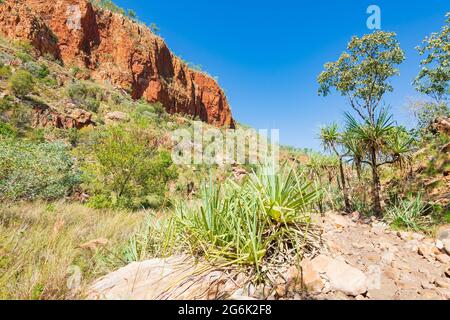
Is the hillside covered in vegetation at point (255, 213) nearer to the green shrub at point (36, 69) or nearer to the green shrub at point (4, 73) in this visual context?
the green shrub at point (4, 73)

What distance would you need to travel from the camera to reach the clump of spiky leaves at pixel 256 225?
3.04 m

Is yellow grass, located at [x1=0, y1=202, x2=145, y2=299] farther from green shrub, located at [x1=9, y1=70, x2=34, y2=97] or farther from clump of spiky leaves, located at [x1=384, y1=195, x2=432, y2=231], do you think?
green shrub, located at [x1=9, y1=70, x2=34, y2=97]

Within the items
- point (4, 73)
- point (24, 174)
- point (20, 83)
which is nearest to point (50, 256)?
point (24, 174)

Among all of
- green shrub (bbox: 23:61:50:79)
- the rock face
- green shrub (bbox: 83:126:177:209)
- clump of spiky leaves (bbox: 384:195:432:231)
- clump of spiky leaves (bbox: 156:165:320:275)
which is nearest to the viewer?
clump of spiky leaves (bbox: 156:165:320:275)

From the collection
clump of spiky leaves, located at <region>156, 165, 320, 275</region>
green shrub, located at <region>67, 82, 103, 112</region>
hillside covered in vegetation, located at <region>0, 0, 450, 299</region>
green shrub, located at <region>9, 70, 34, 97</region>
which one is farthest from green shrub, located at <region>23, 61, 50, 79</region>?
clump of spiky leaves, located at <region>156, 165, 320, 275</region>

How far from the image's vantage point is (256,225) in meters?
3.25

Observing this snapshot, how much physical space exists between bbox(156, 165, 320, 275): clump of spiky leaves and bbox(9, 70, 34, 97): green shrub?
20659 millimetres

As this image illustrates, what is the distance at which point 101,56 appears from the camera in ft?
114

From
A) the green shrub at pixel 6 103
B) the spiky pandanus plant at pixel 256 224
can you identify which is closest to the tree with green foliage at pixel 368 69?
→ the spiky pandanus plant at pixel 256 224

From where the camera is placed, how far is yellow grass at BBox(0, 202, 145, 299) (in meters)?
2.57

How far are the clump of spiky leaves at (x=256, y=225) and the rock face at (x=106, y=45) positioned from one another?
32068 mm
